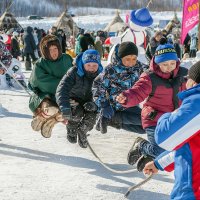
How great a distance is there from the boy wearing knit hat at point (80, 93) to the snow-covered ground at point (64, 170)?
30 cm

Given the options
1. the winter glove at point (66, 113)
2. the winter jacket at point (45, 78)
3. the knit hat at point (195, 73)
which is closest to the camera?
the knit hat at point (195, 73)

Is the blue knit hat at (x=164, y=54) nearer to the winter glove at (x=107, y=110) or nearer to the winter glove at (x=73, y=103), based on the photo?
the winter glove at (x=107, y=110)

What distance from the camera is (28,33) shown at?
14.8 m

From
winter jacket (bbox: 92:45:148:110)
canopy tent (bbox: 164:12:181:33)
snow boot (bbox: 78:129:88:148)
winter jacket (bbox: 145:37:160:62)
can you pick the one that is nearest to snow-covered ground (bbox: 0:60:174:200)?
snow boot (bbox: 78:129:88:148)

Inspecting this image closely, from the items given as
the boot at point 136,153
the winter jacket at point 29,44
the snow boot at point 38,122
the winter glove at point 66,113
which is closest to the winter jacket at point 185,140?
the boot at point 136,153

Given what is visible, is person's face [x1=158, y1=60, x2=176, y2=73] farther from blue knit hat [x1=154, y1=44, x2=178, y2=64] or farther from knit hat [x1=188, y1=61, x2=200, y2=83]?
knit hat [x1=188, y1=61, x2=200, y2=83]

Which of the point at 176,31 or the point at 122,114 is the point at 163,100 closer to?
the point at 122,114

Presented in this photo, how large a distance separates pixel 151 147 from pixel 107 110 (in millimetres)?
711

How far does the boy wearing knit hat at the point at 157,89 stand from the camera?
12.4 ft

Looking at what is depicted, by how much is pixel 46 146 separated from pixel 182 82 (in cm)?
209

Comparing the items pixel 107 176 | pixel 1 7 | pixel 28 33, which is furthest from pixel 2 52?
pixel 1 7

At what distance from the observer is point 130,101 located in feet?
12.2

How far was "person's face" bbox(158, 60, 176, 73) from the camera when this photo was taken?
381cm

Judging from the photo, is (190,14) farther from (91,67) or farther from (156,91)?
(156,91)
